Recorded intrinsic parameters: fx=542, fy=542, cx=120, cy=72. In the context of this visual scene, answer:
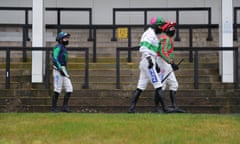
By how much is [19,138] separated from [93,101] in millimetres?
4808

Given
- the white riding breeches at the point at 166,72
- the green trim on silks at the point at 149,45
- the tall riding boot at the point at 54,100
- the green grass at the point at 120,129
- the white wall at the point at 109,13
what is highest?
the white wall at the point at 109,13

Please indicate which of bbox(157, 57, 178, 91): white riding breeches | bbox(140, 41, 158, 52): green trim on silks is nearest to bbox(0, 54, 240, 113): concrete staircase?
bbox(157, 57, 178, 91): white riding breeches

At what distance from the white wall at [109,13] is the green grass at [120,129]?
29.5ft

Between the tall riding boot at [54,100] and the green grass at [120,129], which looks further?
the tall riding boot at [54,100]

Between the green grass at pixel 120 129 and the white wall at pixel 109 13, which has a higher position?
the white wall at pixel 109 13

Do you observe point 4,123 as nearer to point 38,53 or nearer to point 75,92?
point 75,92

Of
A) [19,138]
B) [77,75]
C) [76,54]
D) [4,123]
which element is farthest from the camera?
[76,54]

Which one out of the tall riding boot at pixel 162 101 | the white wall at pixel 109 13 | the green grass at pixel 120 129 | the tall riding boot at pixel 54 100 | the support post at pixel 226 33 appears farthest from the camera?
the white wall at pixel 109 13

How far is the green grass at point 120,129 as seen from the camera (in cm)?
776

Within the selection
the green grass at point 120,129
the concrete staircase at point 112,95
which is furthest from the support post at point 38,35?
the green grass at point 120,129

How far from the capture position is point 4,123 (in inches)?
364

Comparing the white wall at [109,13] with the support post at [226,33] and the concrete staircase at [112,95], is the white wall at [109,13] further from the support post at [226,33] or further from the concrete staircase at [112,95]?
the concrete staircase at [112,95]

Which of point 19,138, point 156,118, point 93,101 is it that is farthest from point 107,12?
point 19,138

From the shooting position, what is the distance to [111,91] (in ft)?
42.1
